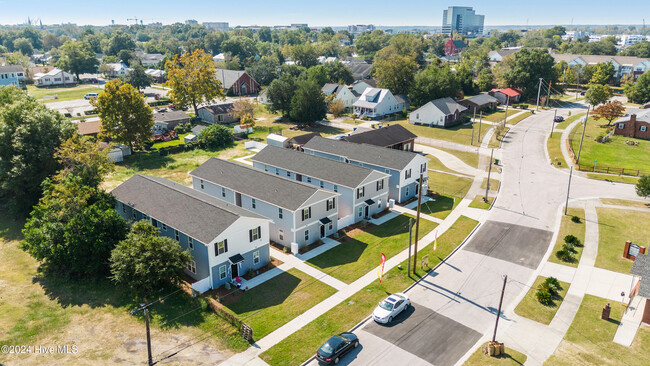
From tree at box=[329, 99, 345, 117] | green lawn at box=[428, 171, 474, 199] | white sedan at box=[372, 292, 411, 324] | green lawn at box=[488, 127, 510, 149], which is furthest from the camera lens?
tree at box=[329, 99, 345, 117]

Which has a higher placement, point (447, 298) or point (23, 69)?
point (23, 69)

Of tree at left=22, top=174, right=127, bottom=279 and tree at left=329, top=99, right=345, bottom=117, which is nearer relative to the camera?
A: tree at left=22, top=174, right=127, bottom=279

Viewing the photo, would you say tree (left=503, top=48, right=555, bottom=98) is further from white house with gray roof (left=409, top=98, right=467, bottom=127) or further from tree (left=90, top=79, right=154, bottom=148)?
tree (left=90, top=79, right=154, bottom=148)

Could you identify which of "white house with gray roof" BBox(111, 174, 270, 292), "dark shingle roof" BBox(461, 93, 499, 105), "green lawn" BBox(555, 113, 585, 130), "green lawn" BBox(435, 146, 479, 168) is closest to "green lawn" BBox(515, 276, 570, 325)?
"white house with gray roof" BBox(111, 174, 270, 292)

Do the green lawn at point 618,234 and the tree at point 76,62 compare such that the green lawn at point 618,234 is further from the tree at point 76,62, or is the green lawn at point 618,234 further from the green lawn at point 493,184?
the tree at point 76,62

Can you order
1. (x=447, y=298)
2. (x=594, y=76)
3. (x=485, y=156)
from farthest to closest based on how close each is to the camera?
(x=594, y=76)
(x=485, y=156)
(x=447, y=298)

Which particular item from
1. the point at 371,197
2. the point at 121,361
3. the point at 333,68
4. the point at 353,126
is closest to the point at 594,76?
the point at 333,68

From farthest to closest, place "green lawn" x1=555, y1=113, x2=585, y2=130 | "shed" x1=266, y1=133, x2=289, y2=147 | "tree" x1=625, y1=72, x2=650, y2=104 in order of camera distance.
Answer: "tree" x1=625, y1=72, x2=650, y2=104 < "green lawn" x1=555, y1=113, x2=585, y2=130 < "shed" x1=266, y1=133, x2=289, y2=147

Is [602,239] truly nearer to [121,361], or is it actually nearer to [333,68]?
[121,361]
